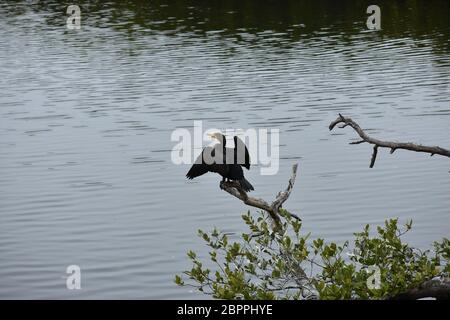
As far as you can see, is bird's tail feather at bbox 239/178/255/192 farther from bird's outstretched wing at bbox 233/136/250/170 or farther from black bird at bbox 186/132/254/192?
bird's outstretched wing at bbox 233/136/250/170

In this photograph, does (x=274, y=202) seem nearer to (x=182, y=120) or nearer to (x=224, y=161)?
(x=224, y=161)

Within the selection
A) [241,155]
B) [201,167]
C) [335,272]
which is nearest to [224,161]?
[241,155]

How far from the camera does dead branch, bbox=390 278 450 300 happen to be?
13008mm

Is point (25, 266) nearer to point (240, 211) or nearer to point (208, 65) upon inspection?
point (240, 211)

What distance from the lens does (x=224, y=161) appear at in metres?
16.6

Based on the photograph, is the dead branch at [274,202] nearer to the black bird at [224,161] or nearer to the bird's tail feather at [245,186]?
the bird's tail feather at [245,186]

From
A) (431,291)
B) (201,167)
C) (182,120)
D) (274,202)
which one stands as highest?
(274,202)

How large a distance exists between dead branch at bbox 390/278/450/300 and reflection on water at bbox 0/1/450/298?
837 centimetres

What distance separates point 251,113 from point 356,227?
16700 mm

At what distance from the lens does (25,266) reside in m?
23.8

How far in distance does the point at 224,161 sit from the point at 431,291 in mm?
4574

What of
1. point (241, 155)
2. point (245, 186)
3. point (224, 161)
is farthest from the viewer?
point (241, 155)

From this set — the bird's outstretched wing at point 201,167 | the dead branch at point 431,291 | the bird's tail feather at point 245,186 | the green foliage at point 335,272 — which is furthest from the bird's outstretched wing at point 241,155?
the dead branch at point 431,291
